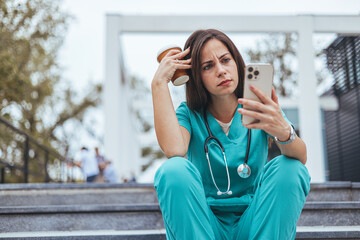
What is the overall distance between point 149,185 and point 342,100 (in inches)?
176

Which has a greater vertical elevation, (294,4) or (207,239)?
(294,4)

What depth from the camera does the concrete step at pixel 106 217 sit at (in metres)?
2.22

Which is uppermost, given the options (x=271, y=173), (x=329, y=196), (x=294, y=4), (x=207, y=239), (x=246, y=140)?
(x=294, y=4)

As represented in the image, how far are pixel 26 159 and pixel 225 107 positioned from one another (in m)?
4.38

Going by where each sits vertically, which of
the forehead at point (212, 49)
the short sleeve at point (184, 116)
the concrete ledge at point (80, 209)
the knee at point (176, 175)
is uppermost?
the forehead at point (212, 49)

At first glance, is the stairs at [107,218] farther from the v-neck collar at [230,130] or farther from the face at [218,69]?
the face at [218,69]

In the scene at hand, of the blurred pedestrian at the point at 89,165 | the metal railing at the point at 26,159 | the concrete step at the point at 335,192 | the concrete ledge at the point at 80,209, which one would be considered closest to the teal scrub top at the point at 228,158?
the concrete ledge at the point at 80,209

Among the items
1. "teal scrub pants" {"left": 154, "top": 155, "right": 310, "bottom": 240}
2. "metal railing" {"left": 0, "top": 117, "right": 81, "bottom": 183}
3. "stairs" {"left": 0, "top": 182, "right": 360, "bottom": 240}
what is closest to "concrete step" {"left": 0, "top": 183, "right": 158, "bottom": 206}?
"stairs" {"left": 0, "top": 182, "right": 360, "bottom": 240}

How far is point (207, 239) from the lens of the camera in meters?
1.26

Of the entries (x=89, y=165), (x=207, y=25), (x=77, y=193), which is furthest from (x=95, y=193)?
(x=207, y=25)

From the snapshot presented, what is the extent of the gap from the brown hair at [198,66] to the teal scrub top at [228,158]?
0.31 ft

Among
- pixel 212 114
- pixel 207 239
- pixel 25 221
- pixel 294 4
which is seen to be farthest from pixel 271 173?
pixel 294 4

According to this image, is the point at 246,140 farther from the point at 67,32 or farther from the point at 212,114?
the point at 67,32

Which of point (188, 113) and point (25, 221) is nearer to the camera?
point (188, 113)
